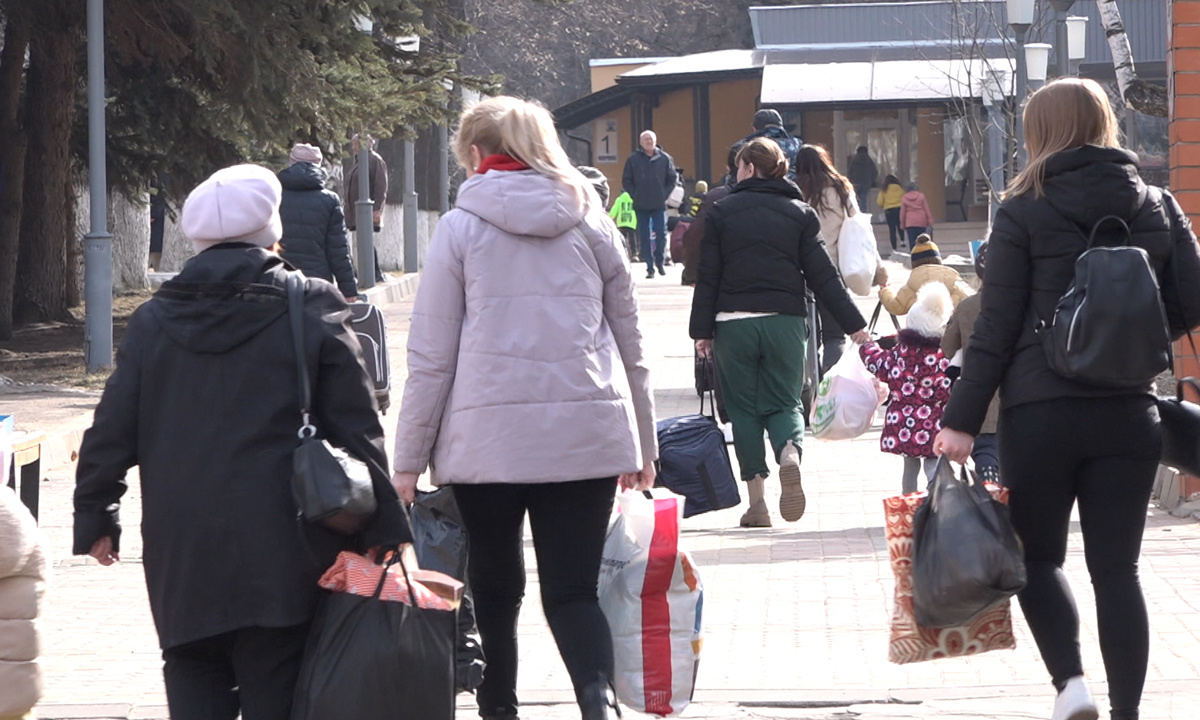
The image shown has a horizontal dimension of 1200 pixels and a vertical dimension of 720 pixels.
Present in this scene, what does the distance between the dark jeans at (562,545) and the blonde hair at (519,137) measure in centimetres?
74

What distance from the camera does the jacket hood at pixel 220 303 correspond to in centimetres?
391

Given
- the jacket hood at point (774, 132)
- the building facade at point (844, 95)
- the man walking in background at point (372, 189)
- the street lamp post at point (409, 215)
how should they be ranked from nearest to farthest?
the jacket hood at point (774, 132) → the man walking in background at point (372, 189) → the street lamp post at point (409, 215) → the building facade at point (844, 95)

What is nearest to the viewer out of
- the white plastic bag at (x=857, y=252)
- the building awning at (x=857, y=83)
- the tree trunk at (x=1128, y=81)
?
the white plastic bag at (x=857, y=252)

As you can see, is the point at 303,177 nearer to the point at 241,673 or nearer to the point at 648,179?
the point at 241,673

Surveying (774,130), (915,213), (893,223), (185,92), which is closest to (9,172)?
(185,92)

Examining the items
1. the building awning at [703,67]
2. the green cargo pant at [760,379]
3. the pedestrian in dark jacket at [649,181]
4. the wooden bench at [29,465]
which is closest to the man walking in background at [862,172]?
the building awning at [703,67]

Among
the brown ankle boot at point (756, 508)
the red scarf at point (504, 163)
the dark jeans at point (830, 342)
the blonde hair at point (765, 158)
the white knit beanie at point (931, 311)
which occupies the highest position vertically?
the blonde hair at point (765, 158)

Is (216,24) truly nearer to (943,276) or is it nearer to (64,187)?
(64,187)

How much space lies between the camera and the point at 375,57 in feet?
53.9

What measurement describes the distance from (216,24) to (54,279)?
15.6ft

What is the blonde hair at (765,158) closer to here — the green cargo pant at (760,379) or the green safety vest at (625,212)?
the green cargo pant at (760,379)

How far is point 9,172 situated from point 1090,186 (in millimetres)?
14220

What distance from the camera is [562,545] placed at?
4672 millimetres

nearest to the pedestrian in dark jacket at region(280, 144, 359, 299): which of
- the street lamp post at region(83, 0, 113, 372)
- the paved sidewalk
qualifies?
the street lamp post at region(83, 0, 113, 372)
